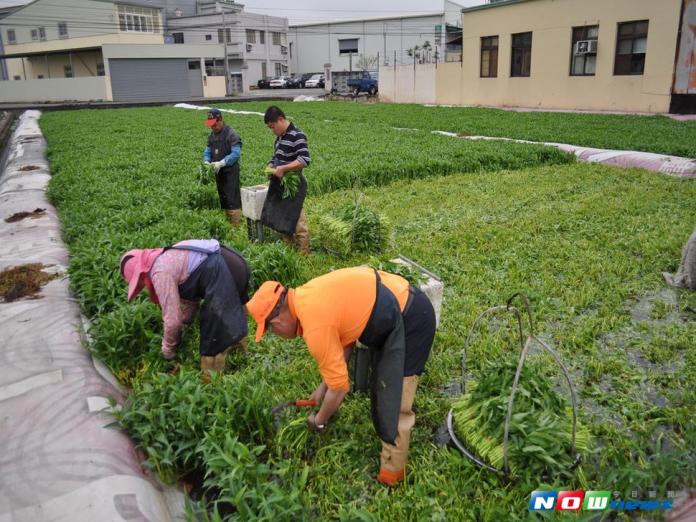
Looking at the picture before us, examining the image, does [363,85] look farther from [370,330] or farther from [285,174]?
[370,330]

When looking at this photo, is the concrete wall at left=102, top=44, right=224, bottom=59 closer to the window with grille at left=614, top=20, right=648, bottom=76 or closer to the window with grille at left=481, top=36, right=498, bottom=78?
the window with grille at left=481, top=36, right=498, bottom=78

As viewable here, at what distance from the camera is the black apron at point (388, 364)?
9.86 feet

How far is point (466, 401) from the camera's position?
136 inches

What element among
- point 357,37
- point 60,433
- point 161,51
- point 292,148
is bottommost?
point 60,433

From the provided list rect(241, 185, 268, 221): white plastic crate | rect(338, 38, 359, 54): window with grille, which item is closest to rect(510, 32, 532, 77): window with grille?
rect(241, 185, 268, 221): white plastic crate

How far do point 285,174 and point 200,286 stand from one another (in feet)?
8.68

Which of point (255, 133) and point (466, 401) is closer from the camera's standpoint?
point (466, 401)

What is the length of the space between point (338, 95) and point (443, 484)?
124 feet

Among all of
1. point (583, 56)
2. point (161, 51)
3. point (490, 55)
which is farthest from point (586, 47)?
point (161, 51)

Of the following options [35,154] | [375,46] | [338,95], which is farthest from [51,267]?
[375,46]

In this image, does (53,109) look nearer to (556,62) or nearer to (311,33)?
(556,62)

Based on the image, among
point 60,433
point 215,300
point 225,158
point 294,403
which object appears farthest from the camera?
point 225,158

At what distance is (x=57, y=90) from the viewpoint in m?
42.0

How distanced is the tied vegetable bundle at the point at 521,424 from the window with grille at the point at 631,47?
21.8m
